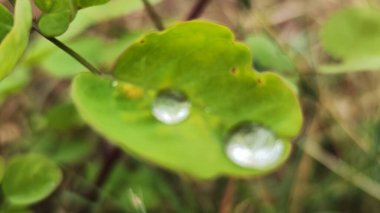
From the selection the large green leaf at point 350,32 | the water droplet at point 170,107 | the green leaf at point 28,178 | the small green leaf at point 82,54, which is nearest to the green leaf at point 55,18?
the water droplet at point 170,107

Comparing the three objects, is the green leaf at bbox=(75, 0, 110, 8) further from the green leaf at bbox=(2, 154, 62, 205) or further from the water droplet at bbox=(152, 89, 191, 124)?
the green leaf at bbox=(2, 154, 62, 205)

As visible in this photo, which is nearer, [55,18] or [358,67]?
[55,18]

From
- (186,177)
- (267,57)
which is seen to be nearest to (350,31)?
(267,57)

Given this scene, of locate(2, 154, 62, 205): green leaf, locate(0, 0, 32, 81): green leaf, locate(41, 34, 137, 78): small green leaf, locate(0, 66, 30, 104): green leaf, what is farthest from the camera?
locate(41, 34, 137, 78): small green leaf

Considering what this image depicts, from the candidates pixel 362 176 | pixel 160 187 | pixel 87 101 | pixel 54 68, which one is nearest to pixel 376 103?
pixel 362 176

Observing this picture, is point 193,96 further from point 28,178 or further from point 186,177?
point 186,177

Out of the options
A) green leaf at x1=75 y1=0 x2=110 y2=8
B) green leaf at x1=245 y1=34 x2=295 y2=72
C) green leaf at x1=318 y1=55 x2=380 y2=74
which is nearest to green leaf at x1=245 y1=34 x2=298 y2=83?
green leaf at x1=245 y1=34 x2=295 y2=72
